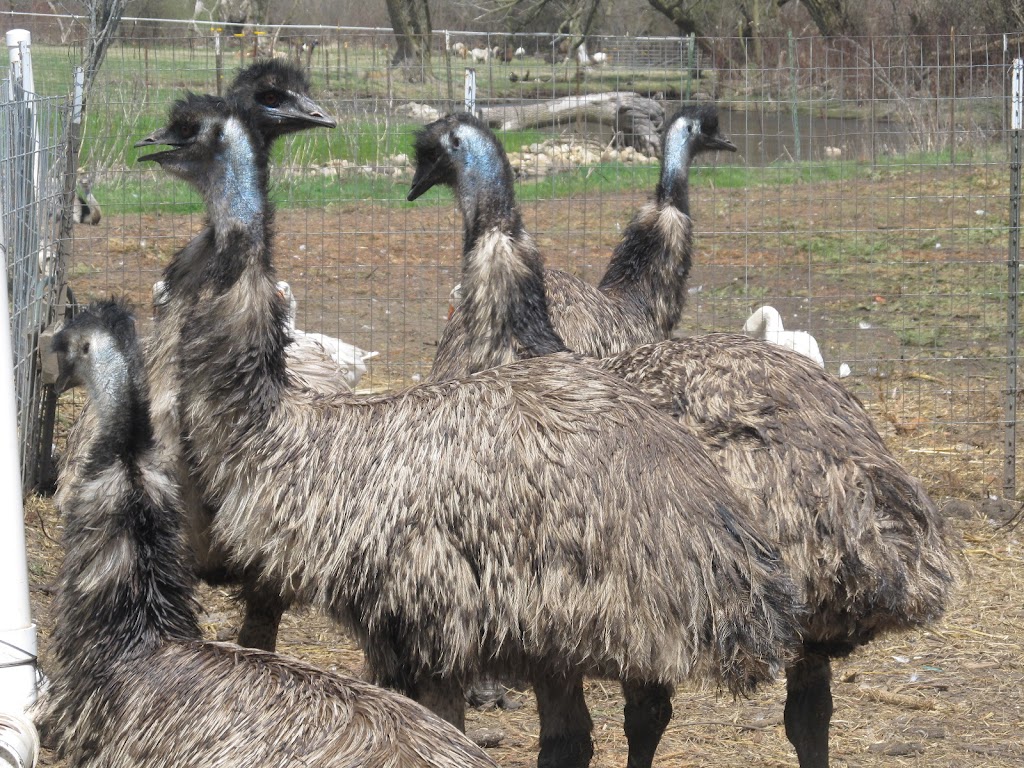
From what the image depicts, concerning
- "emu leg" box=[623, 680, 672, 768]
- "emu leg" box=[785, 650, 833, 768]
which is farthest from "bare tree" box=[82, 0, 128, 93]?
"emu leg" box=[785, 650, 833, 768]

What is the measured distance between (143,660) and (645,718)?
60.6 inches

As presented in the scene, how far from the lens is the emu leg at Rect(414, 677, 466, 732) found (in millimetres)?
3729

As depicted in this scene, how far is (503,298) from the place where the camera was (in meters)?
5.14

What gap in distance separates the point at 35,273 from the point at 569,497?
4120mm

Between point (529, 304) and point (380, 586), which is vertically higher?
point (529, 304)

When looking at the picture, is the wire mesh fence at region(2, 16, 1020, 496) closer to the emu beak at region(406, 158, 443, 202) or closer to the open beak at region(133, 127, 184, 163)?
the emu beak at region(406, 158, 443, 202)

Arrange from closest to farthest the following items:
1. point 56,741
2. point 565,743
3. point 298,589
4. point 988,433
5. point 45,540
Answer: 1. point 56,741
2. point 298,589
3. point 565,743
4. point 45,540
5. point 988,433

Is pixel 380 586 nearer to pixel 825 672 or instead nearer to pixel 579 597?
pixel 579 597

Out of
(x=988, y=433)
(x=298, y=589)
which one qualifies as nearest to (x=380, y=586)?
(x=298, y=589)

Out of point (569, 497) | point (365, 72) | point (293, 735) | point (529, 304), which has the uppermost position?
point (365, 72)

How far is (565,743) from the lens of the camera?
4125 mm

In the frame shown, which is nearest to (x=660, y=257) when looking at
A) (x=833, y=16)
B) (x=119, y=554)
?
(x=119, y=554)

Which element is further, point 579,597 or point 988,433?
point 988,433

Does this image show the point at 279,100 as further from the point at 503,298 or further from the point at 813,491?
the point at 813,491
